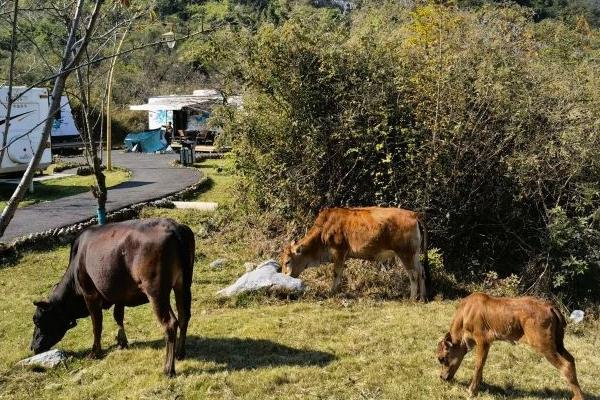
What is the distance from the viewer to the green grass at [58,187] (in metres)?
18.0

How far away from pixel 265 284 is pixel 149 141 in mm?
26642

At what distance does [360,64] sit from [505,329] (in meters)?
6.85

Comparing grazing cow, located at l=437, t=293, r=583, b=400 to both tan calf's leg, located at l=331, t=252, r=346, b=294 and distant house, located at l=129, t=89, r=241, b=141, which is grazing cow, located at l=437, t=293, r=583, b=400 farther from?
distant house, located at l=129, t=89, r=241, b=141

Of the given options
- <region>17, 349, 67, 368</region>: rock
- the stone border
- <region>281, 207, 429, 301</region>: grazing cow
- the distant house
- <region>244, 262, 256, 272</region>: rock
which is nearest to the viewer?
<region>17, 349, 67, 368</region>: rock

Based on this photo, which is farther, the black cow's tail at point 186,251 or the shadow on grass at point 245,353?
the shadow on grass at point 245,353

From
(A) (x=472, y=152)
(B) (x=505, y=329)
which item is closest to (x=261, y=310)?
(B) (x=505, y=329)

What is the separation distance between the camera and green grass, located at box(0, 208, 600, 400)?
244 inches

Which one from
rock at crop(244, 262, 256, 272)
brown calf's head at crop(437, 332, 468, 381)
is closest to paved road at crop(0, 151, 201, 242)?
rock at crop(244, 262, 256, 272)

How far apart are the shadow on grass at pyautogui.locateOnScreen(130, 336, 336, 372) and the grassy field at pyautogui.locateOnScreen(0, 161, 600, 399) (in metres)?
0.01

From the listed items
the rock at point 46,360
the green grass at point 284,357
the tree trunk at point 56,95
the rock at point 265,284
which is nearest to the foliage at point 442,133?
the green grass at point 284,357

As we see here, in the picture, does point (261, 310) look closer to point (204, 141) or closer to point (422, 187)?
point (422, 187)

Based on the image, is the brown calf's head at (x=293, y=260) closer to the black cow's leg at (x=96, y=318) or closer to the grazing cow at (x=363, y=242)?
the grazing cow at (x=363, y=242)

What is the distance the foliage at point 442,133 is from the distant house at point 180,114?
679 inches

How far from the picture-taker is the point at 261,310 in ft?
29.3
